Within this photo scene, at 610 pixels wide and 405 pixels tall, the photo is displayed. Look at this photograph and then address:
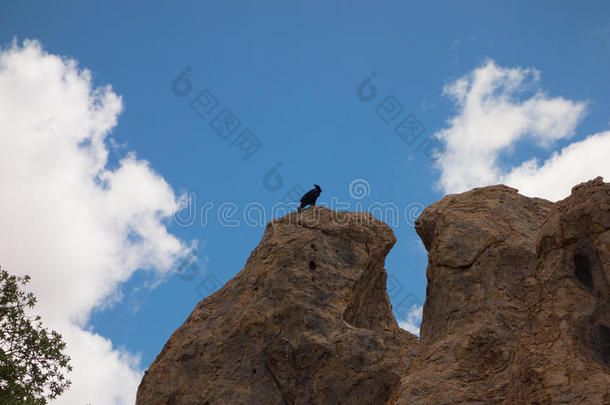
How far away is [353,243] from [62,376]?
11.8 meters

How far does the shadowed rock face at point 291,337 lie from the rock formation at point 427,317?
0.10 ft

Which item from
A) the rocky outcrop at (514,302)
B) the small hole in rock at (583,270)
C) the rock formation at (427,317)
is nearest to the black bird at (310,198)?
the rock formation at (427,317)

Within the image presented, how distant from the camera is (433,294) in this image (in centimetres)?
1256

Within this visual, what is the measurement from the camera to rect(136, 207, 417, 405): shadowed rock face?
13727 millimetres

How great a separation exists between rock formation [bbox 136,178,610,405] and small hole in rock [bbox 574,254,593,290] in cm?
2

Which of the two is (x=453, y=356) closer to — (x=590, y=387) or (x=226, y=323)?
(x=590, y=387)

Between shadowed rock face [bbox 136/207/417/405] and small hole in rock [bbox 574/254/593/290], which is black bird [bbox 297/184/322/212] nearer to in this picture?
shadowed rock face [bbox 136/207/417/405]

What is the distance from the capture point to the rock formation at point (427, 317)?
843 cm

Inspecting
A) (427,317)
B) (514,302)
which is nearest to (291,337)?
(427,317)

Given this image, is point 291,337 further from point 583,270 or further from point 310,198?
point 583,270

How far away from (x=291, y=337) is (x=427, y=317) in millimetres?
3332

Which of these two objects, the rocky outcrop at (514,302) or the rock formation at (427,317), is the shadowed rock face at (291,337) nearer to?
the rock formation at (427,317)

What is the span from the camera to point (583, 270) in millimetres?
8766

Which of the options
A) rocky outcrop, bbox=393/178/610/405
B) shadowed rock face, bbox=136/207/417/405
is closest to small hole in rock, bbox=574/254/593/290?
rocky outcrop, bbox=393/178/610/405
